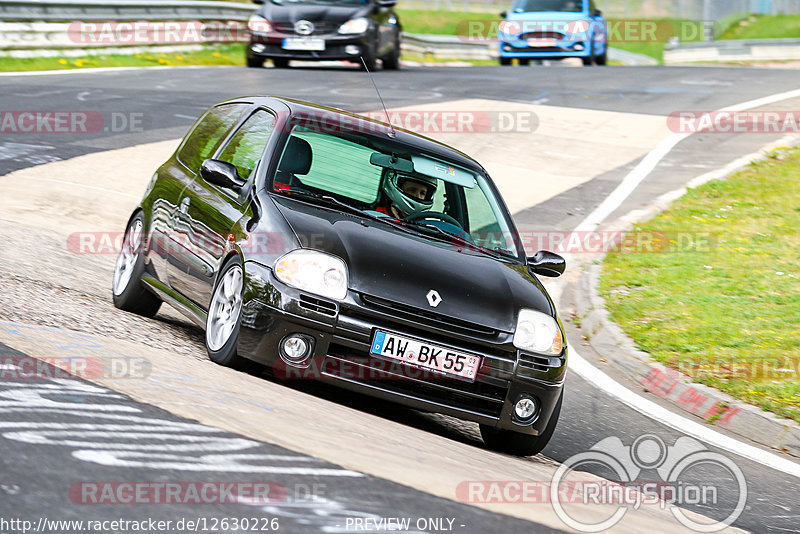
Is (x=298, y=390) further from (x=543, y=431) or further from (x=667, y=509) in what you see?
(x=667, y=509)

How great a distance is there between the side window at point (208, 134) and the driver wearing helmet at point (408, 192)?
4.00ft

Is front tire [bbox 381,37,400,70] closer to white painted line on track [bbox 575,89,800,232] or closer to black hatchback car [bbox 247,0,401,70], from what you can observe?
black hatchback car [bbox 247,0,401,70]

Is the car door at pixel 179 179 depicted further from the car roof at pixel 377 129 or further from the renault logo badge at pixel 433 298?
the renault logo badge at pixel 433 298

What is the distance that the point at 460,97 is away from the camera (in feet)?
68.2

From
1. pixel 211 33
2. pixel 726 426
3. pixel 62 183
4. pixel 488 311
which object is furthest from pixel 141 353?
pixel 211 33

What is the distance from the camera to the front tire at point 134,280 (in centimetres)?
775

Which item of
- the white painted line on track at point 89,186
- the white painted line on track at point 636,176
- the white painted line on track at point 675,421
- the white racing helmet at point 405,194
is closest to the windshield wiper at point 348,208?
the white racing helmet at point 405,194

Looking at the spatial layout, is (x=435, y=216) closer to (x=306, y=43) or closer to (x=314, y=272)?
(x=314, y=272)

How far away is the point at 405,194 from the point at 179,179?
4.97 feet

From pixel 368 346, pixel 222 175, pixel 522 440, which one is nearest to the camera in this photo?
pixel 368 346

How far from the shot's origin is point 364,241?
20.2 ft

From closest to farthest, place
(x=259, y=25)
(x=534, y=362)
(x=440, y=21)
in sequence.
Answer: (x=534, y=362)
(x=259, y=25)
(x=440, y=21)

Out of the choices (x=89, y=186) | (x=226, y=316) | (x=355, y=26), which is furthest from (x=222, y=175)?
(x=355, y=26)

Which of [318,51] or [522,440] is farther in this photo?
[318,51]
